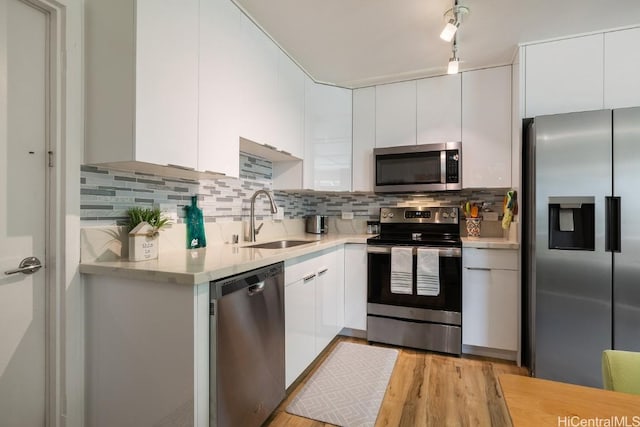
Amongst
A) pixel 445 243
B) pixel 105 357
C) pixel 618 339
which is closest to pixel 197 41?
pixel 105 357

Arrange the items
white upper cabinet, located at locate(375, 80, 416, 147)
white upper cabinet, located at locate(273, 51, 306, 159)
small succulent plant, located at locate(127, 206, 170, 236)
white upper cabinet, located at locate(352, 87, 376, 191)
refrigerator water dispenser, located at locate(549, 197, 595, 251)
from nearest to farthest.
Answer: 1. small succulent plant, located at locate(127, 206, 170, 236)
2. refrigerator water dispenser, located at locate(549, 197, 595, 251)
3. white upper cabinet, located at locate(273, 51, 306, 159)
4. white upper cabinet, located at locate(375, 80, 416, 147)
5. white upper cabinet, located at locate(352, 87, 376, 191)

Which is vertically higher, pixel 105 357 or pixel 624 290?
pixel 624 290

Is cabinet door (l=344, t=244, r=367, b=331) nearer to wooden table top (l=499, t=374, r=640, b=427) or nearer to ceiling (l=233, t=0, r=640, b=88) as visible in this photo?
ceiling (l=233, t=0, r=640, b=88)

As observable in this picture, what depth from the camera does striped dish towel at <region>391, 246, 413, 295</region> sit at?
2385mm

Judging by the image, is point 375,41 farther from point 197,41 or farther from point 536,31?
point 197,41

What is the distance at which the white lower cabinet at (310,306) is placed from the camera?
5.75 feet

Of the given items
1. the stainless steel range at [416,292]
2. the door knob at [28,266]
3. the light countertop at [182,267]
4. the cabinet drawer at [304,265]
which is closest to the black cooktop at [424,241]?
the stainless steel range at [416,292]

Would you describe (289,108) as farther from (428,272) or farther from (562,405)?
(562,405)

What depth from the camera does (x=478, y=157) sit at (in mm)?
2551

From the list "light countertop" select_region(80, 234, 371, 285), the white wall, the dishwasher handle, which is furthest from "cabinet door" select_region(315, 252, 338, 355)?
the white wall

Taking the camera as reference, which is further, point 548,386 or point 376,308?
point 376,308

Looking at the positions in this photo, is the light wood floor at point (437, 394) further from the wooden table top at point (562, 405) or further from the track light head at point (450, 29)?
the track light head at point (450, 29)

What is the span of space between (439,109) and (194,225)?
7.21 feet

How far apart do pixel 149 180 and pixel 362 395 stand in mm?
1724
